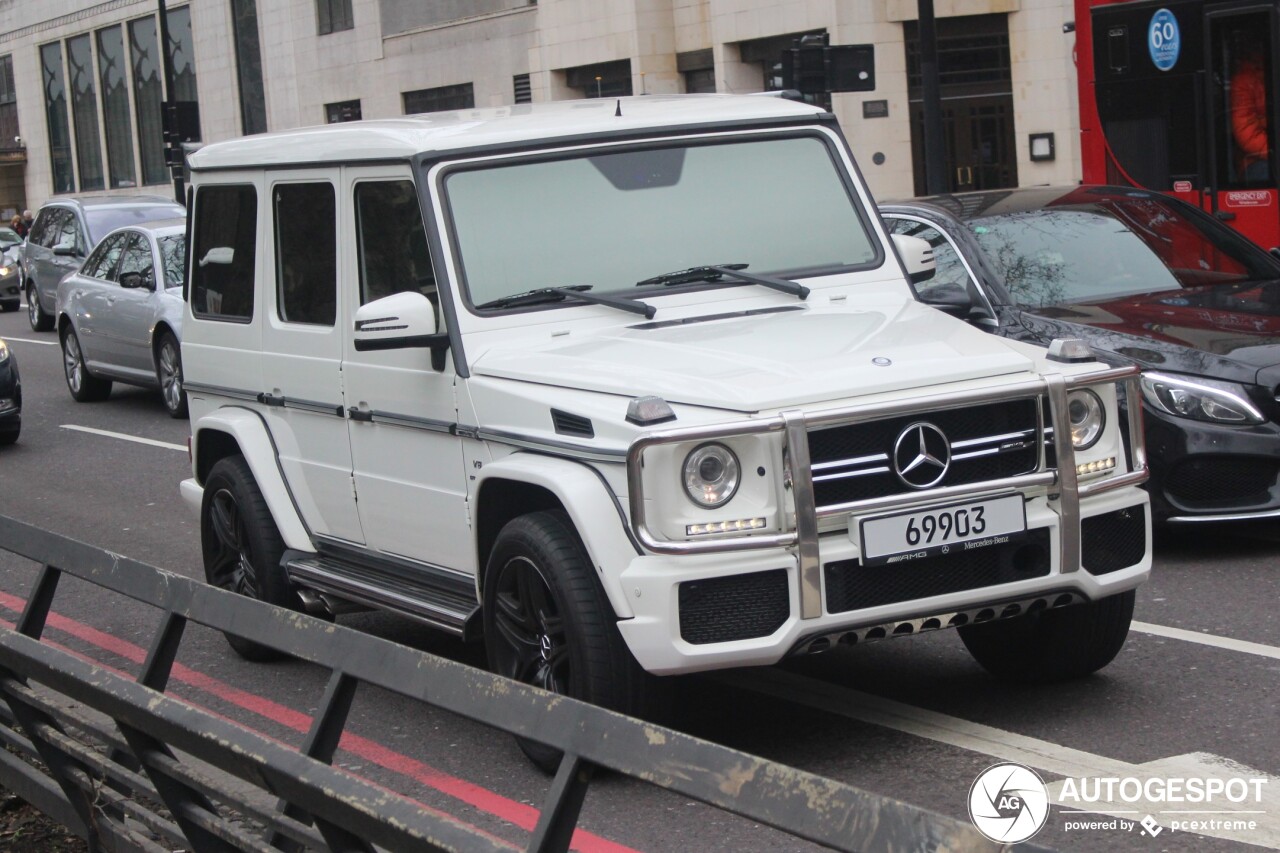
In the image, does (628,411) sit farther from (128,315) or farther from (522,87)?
(522,87)

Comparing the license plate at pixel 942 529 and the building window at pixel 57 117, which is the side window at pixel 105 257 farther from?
the building window at pixel 57 117

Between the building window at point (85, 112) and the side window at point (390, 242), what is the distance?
64.2 metres

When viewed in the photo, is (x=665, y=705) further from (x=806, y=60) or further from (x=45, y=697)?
(x=806, y=60)

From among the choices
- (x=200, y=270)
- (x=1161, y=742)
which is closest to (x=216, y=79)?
(x=200, y=270)

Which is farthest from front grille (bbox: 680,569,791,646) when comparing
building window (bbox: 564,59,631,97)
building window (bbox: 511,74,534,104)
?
building window (bbox: 511,74,534,104)

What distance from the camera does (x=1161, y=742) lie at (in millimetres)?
5523

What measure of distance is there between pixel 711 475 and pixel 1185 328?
13.0 ft

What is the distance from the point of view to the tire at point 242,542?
7.26 meters

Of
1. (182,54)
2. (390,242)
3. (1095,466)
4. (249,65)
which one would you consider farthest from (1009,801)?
(182,54)

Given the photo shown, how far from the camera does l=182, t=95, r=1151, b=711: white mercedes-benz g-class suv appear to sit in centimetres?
511

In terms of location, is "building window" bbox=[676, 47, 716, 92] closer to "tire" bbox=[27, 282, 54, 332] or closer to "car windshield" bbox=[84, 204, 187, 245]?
"tire" bbox=[27, 282, 54, 332]

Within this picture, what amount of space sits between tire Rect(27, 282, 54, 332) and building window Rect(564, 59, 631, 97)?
42.8 feet

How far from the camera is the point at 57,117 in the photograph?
71938mm

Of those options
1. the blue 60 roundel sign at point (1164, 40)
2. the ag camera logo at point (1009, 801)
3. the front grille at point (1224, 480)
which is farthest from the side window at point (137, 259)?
the ag camera logo at point (1009, 801)
